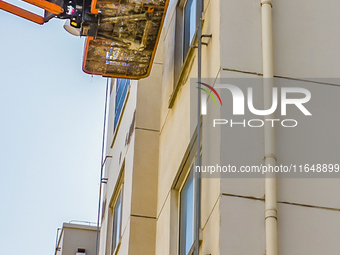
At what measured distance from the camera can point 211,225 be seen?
8.30 m

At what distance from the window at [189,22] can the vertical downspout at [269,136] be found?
8.90 feet

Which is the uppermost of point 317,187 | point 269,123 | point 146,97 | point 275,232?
point 146,97

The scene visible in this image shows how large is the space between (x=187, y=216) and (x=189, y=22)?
3.68 m

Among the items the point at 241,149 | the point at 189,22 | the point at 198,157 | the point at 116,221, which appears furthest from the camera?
the point at 116,221

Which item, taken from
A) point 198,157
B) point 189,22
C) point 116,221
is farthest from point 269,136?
point 116,221

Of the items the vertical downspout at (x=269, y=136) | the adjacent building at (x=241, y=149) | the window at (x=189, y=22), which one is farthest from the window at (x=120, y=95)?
the vertical downspout at (x=269, y=136)

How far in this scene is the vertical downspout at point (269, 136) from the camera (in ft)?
25.5

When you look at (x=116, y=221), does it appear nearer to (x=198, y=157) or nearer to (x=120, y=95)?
(x=120, y=95)

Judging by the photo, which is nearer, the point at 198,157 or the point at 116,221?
the point at 198,157

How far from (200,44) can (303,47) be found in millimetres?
1466

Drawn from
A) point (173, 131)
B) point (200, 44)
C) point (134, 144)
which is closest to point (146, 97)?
point (134, 144)

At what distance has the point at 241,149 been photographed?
333 inches

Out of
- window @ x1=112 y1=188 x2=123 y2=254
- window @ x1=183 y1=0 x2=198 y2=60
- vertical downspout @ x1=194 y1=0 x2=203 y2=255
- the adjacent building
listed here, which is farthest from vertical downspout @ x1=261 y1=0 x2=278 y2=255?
window @ x1=112 y1=188 x2=123 y2=254

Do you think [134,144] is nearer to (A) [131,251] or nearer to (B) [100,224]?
(A) [131,251]
